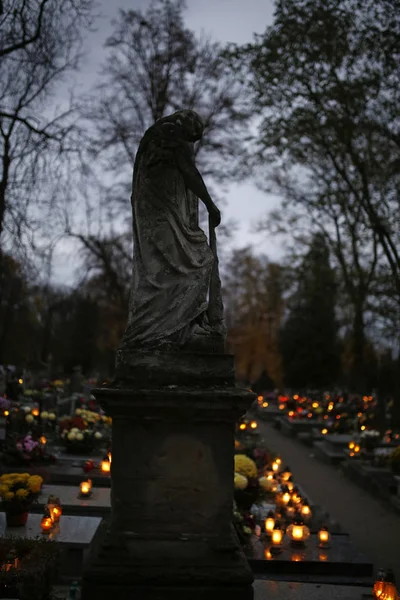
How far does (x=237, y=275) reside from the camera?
2060 inches

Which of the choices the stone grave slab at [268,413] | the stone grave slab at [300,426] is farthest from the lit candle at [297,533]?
the stone grave slab at [268,413]

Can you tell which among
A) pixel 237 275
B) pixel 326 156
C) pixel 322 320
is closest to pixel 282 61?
pixel 326 156

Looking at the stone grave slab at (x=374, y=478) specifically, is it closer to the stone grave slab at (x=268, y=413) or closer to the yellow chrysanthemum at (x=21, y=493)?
the yellow chrysanthemum at (x=21, y=493)

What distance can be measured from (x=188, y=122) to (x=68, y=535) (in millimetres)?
4654

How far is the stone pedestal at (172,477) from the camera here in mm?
5262

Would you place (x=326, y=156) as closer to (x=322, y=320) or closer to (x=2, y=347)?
(x=322, y=320)

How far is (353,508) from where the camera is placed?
46.9 feet

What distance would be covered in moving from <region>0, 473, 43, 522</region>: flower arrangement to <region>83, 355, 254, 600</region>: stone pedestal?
121 inches

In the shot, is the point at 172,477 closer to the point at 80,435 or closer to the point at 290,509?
the point at 290,509

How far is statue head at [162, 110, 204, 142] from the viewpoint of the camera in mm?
6012

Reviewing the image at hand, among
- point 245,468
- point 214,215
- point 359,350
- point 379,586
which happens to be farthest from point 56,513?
point 359,350

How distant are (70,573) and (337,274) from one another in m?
32.4

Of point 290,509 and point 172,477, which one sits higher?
point 172,477

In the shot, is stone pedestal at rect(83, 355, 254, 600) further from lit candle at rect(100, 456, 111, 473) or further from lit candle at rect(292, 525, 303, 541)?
lit candle at rect(100, 456, 111, 473)
